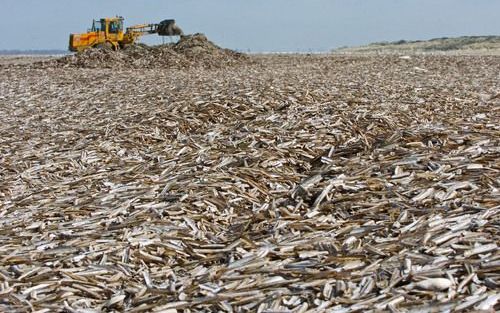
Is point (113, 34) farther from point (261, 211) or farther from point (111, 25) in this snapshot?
point (261, 211)

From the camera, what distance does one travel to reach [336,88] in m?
9.43

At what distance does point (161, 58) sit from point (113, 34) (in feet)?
38.8

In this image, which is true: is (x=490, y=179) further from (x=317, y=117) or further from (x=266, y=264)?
(x=317, y=117)

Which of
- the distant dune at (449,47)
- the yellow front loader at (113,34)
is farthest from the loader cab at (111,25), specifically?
the distant dune at (449,47)

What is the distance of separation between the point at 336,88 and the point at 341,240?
20.1ft

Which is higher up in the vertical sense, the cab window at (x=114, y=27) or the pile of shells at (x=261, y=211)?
the cab window at (x=114, y=27)

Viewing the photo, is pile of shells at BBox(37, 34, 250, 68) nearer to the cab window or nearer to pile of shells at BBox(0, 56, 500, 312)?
the cab window

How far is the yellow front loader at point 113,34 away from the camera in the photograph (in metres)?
31.5

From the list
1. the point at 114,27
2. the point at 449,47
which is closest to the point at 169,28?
the point at 114,27

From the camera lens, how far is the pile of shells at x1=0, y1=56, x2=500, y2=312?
304cm

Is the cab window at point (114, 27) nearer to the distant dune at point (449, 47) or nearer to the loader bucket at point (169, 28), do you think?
the loader bucket at point (169, 28)

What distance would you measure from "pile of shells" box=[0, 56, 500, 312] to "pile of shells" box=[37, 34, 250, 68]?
13.3 metres

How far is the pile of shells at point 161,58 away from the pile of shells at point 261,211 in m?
13.3

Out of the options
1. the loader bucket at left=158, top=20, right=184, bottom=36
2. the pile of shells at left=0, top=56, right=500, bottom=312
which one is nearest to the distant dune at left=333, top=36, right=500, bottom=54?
the loader bucket at left=158, top=20, right=184, bottom=36
